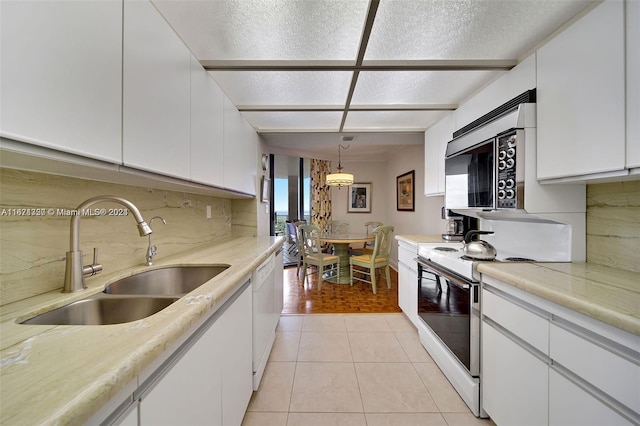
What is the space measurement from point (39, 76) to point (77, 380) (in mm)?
763

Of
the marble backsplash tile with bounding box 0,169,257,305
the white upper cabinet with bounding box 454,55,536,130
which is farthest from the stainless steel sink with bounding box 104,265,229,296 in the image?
the white upper cabinet with bounding box 454,55,536,130

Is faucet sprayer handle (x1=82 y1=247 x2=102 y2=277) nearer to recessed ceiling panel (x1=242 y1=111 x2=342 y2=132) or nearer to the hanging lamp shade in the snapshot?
recessed ceiling panel (x1=242 y1=111 x2=342 y2=132)

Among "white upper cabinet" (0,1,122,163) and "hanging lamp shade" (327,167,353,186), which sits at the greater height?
"hanging lamp shade" (327,167,353,186)

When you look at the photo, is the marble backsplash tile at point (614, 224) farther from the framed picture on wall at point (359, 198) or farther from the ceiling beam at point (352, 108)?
the framed picture on wall at point (359, 198)

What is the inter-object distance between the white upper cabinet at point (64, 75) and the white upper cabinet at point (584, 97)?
1.99 meters

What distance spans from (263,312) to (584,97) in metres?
2.21

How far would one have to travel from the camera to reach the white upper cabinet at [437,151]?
2373mm

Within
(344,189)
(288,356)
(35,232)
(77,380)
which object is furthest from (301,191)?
(77,380)

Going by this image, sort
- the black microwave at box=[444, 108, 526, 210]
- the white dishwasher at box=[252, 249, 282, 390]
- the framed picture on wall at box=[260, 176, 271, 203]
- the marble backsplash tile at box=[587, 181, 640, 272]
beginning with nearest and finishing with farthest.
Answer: the marble backsplash tile at box=[587, 181, 640, 272] → the black microwave at box=[444, 108, 526, 210] → the white dishwasher at box=[252, 249, 282, 390] → the framed picture on wall at box=[260, 176, 271, 203]

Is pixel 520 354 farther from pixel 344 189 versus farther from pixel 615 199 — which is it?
pixel 344 189

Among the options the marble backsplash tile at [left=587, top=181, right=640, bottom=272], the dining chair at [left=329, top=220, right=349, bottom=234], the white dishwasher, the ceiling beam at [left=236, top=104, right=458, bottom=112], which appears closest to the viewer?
the marble backsplash tile at [left=587, top=181, right=640, bottom=272]

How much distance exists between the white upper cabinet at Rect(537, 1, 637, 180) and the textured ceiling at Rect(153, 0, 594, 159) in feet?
0.42

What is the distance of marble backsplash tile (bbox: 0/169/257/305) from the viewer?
85 centimetres

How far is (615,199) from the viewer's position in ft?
4.27
